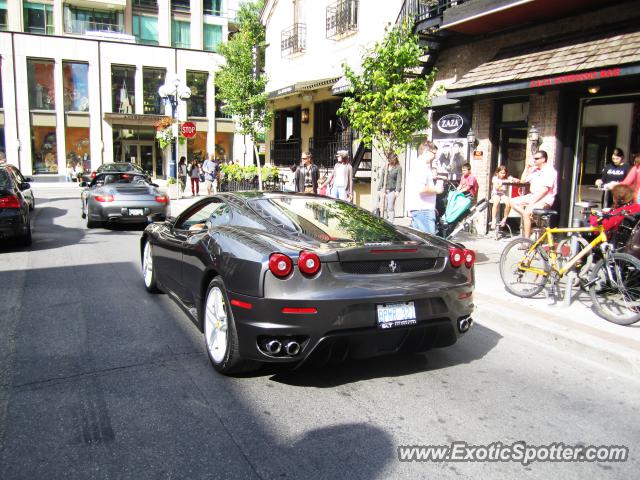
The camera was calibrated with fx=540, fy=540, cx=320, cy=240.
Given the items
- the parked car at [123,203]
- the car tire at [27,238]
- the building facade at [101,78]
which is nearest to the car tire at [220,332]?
the car tire at [27,238]

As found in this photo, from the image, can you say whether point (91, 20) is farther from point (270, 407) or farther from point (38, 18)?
point (270, 407)

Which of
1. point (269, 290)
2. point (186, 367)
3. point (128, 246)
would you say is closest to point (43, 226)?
Result: point (128, 246)

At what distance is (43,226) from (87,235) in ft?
7.95

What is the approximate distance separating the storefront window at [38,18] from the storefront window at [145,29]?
6.11 m

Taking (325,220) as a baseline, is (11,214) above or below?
below

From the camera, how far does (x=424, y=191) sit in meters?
7.83

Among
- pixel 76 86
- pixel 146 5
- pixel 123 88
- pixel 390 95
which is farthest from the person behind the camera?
pixel 146 5

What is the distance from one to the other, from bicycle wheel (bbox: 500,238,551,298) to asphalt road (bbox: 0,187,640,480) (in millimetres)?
1339

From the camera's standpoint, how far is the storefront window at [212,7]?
45.1m

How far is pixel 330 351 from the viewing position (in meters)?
3.72

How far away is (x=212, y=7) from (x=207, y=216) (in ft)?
148

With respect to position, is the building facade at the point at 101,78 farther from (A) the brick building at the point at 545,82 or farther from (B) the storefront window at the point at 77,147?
(A) the brick building at the point at 545,82

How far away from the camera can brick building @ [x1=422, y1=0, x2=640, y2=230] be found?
925 cm

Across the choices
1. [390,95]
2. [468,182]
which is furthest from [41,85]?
[390,95]
